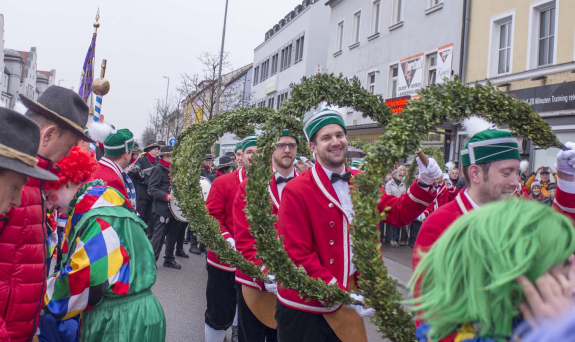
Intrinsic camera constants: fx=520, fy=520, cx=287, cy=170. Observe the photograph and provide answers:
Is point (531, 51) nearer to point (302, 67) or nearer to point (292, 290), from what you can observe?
point (292, 290)

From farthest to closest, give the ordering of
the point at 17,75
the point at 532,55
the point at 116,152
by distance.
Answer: the point at 17,75
the point at 532,55
the point at 116,152

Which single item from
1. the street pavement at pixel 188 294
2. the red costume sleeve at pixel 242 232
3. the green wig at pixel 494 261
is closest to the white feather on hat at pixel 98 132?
the red costume sleeve at pixel 242 232

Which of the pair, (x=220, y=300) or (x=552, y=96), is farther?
(x=552, y=96)

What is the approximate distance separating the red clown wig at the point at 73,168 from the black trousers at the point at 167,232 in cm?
695

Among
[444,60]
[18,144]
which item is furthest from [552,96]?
[18,144]

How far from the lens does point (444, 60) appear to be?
17031 mm

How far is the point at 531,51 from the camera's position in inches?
545

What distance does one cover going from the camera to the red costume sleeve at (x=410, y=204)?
329cm

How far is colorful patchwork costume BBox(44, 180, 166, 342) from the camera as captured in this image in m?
2.45

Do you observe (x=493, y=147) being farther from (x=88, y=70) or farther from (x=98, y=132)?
(x=88, y=70)

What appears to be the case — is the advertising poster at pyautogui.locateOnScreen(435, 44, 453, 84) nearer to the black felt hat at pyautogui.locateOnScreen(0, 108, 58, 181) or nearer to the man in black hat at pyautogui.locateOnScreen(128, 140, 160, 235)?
the man in black hat at pyautogui.locateOnScreen(128, 140, 160, 235)

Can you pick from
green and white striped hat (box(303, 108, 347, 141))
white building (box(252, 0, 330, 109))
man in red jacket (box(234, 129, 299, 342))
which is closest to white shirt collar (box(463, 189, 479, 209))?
green and white striped hat (box(303, 108, 347, 141))

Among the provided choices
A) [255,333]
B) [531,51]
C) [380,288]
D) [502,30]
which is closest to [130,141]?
[255,333]

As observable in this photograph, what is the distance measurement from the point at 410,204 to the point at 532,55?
488 inches
